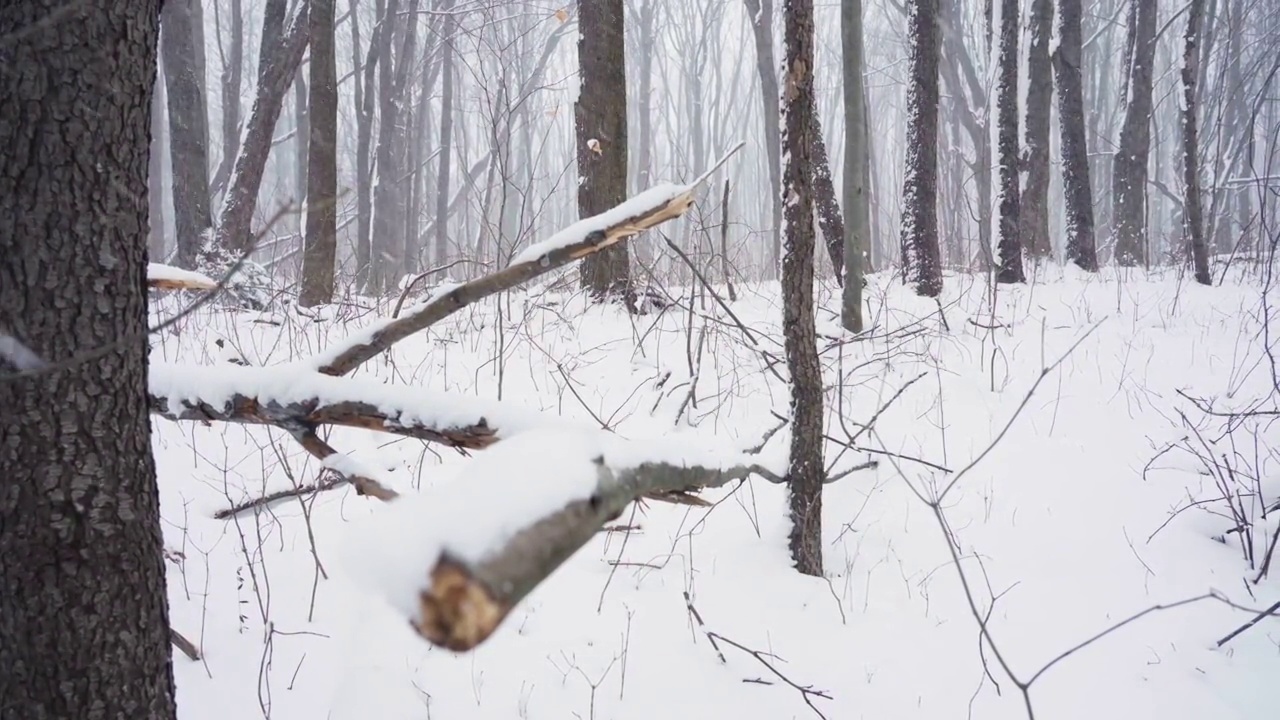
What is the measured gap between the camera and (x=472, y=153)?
40.0 meters

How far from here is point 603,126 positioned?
217 inches

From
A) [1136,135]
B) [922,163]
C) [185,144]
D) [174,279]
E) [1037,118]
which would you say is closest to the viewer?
[174,279]

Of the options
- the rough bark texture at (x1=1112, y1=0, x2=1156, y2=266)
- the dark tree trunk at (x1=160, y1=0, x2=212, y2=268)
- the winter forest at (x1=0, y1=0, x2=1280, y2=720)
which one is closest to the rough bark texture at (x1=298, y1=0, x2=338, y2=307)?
the winter forest at (x1=0, y1=0, x2=1280, y2=720)

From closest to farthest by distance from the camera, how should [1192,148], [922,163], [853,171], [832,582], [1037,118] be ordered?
[832,582]
[853,171]
[922,163]
[1192,148]
[1037,118]

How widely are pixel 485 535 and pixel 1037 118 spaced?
905 cm

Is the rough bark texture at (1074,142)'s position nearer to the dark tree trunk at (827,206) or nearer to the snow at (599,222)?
the dark tree trunk at (827,206)

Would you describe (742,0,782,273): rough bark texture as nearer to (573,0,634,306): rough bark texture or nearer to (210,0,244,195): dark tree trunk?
(573,0,634,306): rough bark texture

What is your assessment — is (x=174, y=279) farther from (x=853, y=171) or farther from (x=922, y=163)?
(x=922, y=163)

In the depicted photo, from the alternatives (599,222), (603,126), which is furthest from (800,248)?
(603,126)

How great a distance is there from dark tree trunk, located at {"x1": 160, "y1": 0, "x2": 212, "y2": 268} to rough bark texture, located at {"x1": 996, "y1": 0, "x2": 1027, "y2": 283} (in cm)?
773

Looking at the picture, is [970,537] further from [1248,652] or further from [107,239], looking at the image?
[107,239]

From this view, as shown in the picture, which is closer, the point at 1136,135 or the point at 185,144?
the point at 185,144

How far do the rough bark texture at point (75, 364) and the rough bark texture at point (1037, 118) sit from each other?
844 cm

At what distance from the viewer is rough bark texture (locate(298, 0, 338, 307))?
20.4 feet
